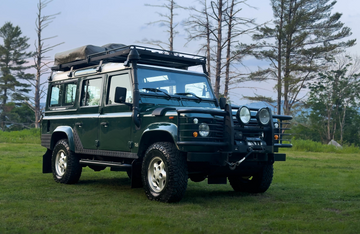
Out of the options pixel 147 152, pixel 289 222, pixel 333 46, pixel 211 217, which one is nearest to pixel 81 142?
pixel 147 152

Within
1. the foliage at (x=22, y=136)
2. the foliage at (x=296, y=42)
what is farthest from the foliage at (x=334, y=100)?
the foliage at (x=22, y=136)

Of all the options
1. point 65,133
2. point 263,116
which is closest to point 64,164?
point 65,133

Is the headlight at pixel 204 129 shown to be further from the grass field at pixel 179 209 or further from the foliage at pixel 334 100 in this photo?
the foliage at pixel 334 100

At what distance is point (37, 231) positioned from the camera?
4867 millimetres

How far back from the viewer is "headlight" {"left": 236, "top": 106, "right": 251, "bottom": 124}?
6905 mm

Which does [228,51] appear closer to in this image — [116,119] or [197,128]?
[116,119]

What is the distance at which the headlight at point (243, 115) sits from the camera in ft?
22.7

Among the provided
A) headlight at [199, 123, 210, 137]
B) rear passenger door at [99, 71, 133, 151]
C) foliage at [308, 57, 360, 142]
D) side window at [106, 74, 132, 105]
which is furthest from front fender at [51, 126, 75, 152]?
foliage at [308, 57, 360, 142]

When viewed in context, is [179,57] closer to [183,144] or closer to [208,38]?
[183,144]

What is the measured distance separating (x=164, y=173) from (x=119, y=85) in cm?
222

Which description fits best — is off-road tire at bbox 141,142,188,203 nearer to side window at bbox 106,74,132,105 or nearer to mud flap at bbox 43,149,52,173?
side window at bbox 106,74,132,105

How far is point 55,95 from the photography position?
10.4m

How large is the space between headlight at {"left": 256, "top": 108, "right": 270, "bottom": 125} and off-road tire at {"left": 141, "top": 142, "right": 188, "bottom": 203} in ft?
4.88

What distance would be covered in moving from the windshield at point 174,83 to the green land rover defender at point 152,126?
0.02m
